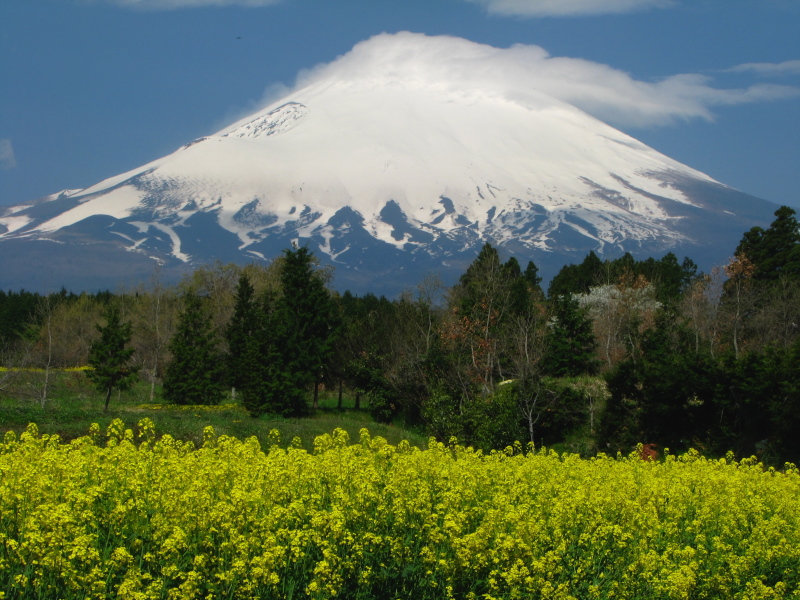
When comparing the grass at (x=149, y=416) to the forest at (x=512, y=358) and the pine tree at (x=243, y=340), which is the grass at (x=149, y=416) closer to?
the forest at (x=512, y=358)

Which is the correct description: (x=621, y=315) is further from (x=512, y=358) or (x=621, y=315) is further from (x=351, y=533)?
(x=351, y=533)

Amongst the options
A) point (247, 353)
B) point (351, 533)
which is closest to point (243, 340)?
point (247, 353)

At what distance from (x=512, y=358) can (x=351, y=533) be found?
27.5 m

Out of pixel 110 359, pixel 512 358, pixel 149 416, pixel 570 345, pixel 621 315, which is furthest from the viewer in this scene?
pixel 621 315

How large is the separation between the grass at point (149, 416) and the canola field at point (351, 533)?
919 centimetres

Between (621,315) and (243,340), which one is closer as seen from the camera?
(621,315)

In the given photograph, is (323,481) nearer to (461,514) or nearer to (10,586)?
(461,514)

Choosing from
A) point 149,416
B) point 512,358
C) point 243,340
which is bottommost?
point 149,416

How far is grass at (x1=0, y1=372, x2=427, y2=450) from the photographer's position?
78.9 ft

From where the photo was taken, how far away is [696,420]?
26.0 meters

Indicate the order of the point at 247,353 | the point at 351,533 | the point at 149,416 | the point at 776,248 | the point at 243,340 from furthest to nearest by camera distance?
the point at 776,248 < the point at 243,340 < the point at 247,353 < the point at 149,416 < the point at 351,533

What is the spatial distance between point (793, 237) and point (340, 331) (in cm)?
3326

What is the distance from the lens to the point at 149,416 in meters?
29.6

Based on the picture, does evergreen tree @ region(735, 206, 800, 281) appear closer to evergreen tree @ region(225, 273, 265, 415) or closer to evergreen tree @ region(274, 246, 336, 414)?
evergreen tree @ region(274, 246, 336, 414)
